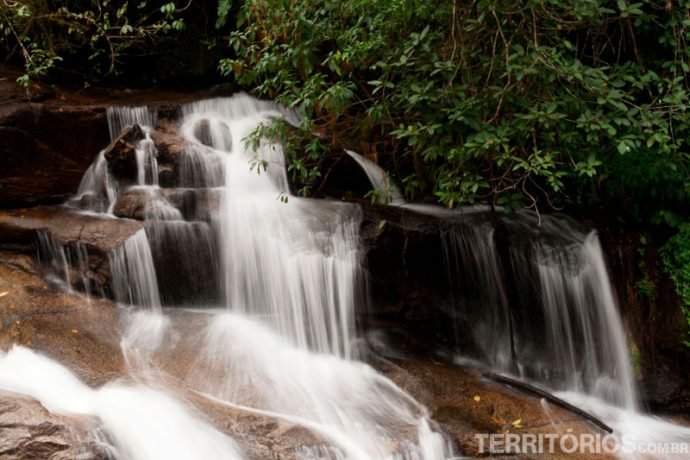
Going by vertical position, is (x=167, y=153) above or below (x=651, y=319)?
above

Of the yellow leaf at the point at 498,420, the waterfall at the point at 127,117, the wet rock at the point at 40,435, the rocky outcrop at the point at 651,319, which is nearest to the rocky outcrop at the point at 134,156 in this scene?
the waterfall at the point at 127,117

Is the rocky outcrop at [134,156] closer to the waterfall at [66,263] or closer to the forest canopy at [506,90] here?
the waterfall at [66,263]

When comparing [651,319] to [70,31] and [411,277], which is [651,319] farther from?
[70,31]

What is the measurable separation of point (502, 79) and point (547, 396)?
8.89 feet

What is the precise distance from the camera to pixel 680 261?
5.89m

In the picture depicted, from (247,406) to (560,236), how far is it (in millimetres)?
3545

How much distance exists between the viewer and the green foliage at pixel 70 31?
6.71m

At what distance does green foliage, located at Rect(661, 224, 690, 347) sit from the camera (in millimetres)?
5801

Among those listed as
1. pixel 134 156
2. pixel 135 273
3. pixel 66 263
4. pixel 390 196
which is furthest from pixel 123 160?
pixel 390 196

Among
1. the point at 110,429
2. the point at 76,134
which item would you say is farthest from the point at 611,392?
the point at 76,134

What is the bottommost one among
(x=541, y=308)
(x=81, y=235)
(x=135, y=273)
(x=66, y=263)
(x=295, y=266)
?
(x=541, y=308)

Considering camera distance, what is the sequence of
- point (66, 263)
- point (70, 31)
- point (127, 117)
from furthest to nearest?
1. point (70, 31)
2. point (127, 117)
3. point (66, 263)

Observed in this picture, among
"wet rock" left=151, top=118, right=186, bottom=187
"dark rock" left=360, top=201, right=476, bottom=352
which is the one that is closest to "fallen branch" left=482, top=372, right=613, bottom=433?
"dark rock" left=360, top=201, right=476, bottom=352

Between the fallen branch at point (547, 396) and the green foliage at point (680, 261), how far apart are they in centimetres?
180
